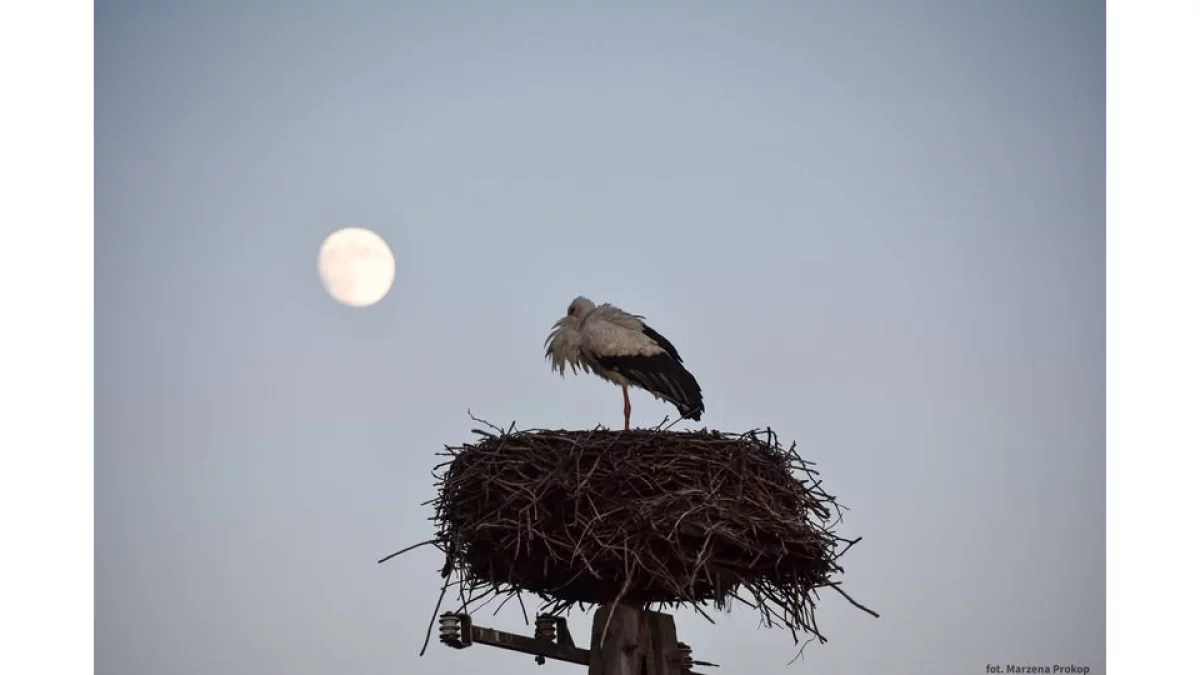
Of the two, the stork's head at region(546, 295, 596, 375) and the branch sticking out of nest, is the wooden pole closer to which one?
the branch sticking out of nest

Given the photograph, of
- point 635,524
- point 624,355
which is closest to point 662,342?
point 624,355

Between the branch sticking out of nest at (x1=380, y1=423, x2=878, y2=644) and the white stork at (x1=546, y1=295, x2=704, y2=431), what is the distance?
161cm

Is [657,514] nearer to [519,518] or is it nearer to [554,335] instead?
[519,518]

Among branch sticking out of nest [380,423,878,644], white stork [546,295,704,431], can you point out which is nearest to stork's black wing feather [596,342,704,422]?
white stork [546,295,704,431]

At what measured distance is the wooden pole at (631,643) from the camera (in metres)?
5.58

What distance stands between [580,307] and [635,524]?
323 cm

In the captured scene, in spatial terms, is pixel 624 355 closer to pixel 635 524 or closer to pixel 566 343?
pixel 566 343

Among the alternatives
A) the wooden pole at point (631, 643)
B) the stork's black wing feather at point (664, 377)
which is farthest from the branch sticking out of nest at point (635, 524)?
the stork's black wing feather at point (664, 377)

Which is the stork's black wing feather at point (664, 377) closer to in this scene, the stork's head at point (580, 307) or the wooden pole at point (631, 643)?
the stork's head at point (580, 307)

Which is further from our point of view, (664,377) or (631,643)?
(664,377)

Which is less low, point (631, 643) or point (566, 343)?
point (566, 343)

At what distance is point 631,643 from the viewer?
559cm

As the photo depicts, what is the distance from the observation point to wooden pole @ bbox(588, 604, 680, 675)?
5.58 meters

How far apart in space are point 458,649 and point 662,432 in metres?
1.35
